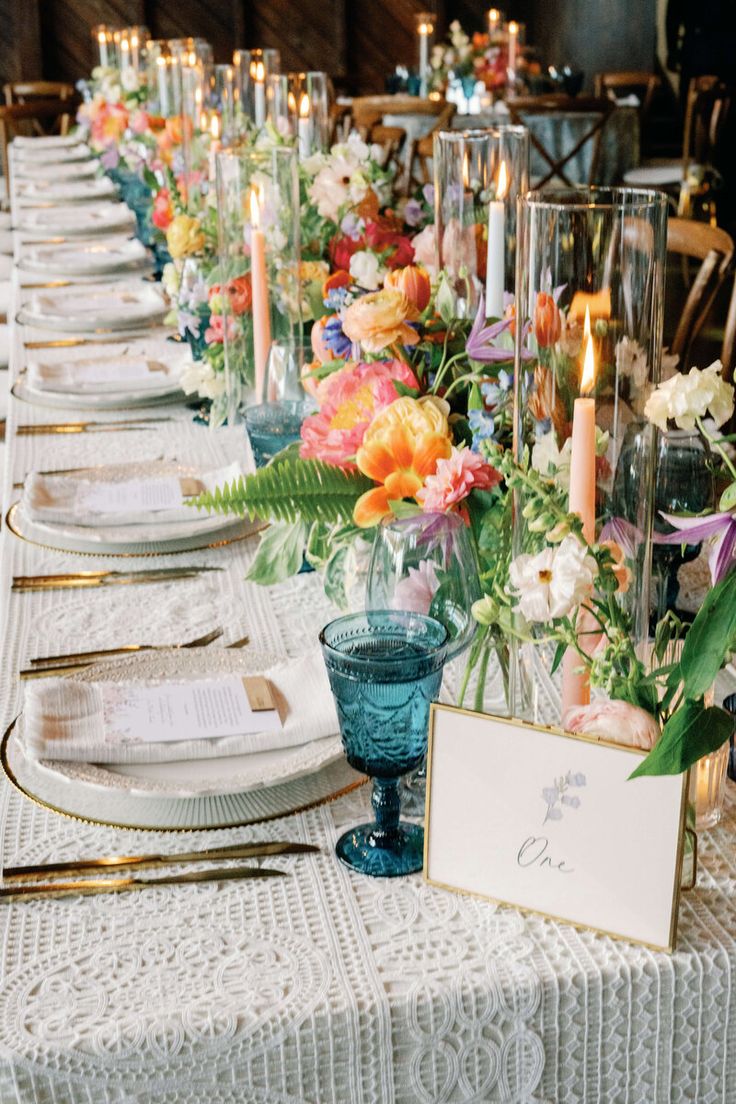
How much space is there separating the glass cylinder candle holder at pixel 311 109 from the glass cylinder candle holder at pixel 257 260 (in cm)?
147

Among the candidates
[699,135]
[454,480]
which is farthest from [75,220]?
[699,135]

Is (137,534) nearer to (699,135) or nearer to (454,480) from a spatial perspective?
(454,480)

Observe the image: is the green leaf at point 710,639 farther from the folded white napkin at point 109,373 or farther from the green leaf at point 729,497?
the folded white napkin at point 109,373

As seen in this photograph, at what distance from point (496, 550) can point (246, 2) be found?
390 inches

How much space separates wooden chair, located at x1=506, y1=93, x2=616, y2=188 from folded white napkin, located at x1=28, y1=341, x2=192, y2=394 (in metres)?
4.69

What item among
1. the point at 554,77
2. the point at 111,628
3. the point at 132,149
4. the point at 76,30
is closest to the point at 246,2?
the point at 76,30

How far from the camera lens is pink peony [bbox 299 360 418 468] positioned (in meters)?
1.16

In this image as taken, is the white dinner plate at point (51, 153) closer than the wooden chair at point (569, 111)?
Yes

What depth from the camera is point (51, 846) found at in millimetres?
941

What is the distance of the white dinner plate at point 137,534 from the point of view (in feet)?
4.90

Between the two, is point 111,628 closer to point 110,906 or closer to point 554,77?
point 110,906

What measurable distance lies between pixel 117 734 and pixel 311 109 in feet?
9.11

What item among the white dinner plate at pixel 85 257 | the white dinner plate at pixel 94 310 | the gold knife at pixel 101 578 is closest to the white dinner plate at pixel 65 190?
the white dinner plate at pixel 85 257

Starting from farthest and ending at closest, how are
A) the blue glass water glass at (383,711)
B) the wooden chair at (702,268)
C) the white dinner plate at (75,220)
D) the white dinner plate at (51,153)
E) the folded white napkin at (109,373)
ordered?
the white dinner plate at (51,153) < the white dinner plate at (75,220) < the wooden chair at (702,268) < the folded white napkin at (109,373) < the blue glass water glass at (383,711)
